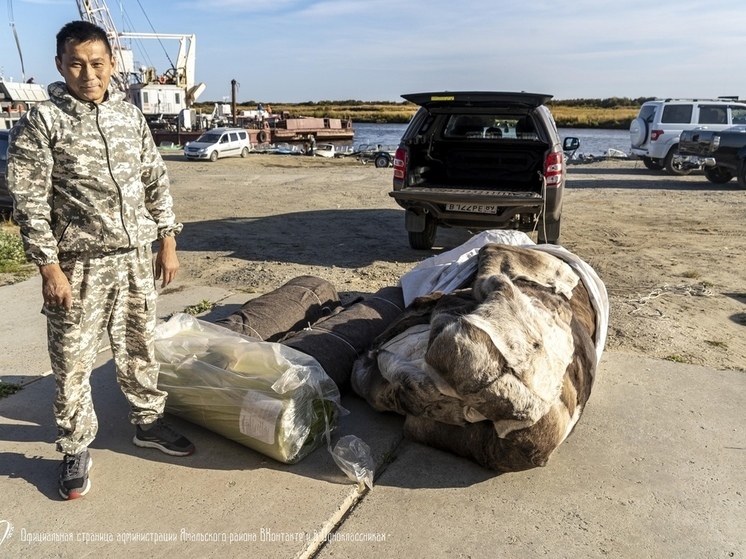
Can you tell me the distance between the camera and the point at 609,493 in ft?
10.1

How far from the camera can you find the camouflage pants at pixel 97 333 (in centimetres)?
283

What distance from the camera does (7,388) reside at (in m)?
3.97

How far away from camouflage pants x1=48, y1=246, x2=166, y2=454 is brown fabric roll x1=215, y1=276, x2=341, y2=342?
950 mm

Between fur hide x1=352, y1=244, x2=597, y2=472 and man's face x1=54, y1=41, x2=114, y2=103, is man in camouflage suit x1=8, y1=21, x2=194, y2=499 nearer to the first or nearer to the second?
man's face x1=54, y1=41, x2=114, y2=103

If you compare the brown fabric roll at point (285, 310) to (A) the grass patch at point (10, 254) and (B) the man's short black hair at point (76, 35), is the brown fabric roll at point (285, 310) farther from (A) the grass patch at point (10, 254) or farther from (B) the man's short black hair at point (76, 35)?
(A) the grass patch at point (10, 254)

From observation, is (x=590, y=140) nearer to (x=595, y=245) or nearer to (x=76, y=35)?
(x=595, y=245)

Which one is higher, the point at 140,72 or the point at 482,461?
the point at 140,72

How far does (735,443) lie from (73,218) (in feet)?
11.6

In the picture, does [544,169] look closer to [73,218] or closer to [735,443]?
[735,443]

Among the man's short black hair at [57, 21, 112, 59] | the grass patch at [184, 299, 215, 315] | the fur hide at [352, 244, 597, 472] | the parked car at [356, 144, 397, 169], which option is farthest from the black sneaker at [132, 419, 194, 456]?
the parked car at [356, 144, 397, 169]

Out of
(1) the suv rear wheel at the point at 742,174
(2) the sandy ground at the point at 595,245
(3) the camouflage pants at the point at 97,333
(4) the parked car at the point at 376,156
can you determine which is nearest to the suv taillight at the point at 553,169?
(2) the sandy ground at the point at 595,245

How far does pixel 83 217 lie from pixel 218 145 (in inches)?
1079

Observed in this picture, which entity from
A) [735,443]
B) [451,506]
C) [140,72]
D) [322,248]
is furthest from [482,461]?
[140,72]

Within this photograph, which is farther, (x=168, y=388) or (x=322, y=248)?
(x=322, y=248)
